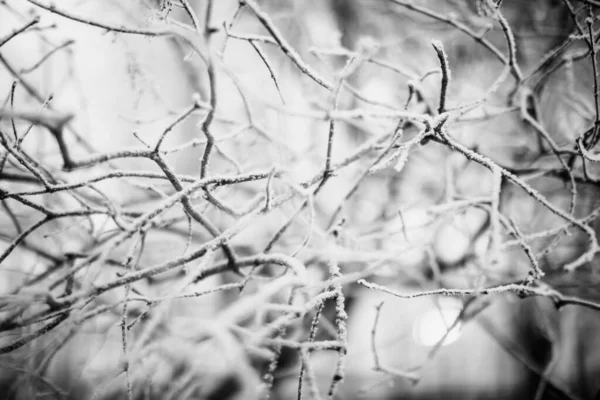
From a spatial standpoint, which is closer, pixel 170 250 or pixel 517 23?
pixel 170 250

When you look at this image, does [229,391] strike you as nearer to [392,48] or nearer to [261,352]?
[261,352]

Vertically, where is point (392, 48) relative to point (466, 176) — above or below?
above

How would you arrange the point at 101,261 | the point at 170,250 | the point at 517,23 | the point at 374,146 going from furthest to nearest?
the point at 517,23, the point at 170,250, the point at 374,146, the point at 101,261

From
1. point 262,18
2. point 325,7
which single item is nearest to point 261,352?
point 262,18

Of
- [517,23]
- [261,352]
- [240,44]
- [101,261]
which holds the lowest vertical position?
[261,352]

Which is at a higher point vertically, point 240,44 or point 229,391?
point 240,44

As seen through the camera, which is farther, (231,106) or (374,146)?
(231,106)

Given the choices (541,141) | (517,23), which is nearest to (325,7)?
(517,23)

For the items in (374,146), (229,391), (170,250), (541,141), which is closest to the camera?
(374,146)

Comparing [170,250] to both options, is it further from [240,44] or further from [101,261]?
[240,44]
